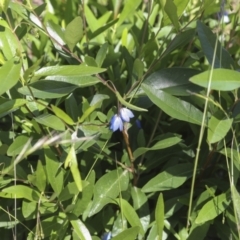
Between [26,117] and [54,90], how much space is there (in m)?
0.19

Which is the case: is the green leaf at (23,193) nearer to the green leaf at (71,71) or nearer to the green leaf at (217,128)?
the green leaf at (71,71)

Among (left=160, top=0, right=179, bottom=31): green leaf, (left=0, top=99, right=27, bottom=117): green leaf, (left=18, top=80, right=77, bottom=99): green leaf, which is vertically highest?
(left=160, top=0, right=179, bottom=31): green leaf

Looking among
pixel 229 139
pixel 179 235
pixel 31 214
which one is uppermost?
pixel 229 139

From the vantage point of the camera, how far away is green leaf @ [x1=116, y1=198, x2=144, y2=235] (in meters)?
1.15

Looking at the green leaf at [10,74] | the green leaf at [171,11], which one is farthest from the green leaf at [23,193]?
the green leaf at [171,11]

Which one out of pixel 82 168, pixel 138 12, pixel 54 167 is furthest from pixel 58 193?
pixel 138 12

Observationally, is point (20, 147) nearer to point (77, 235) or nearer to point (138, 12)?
point (77, 235)

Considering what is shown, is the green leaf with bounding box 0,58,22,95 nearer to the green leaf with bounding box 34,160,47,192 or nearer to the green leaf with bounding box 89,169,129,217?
the green leaf with bounding box 34,160,47,192

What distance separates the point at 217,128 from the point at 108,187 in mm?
289

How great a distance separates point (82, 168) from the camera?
Answer: 1253mm

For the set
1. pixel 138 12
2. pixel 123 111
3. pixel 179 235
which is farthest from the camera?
pixel 138 12

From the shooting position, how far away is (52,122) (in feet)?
3.45

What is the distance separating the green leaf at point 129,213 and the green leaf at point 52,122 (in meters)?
0.24

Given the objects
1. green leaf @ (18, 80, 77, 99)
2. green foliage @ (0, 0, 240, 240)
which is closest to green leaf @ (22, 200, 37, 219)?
green foliage @ (0, 0, 240, 240)
